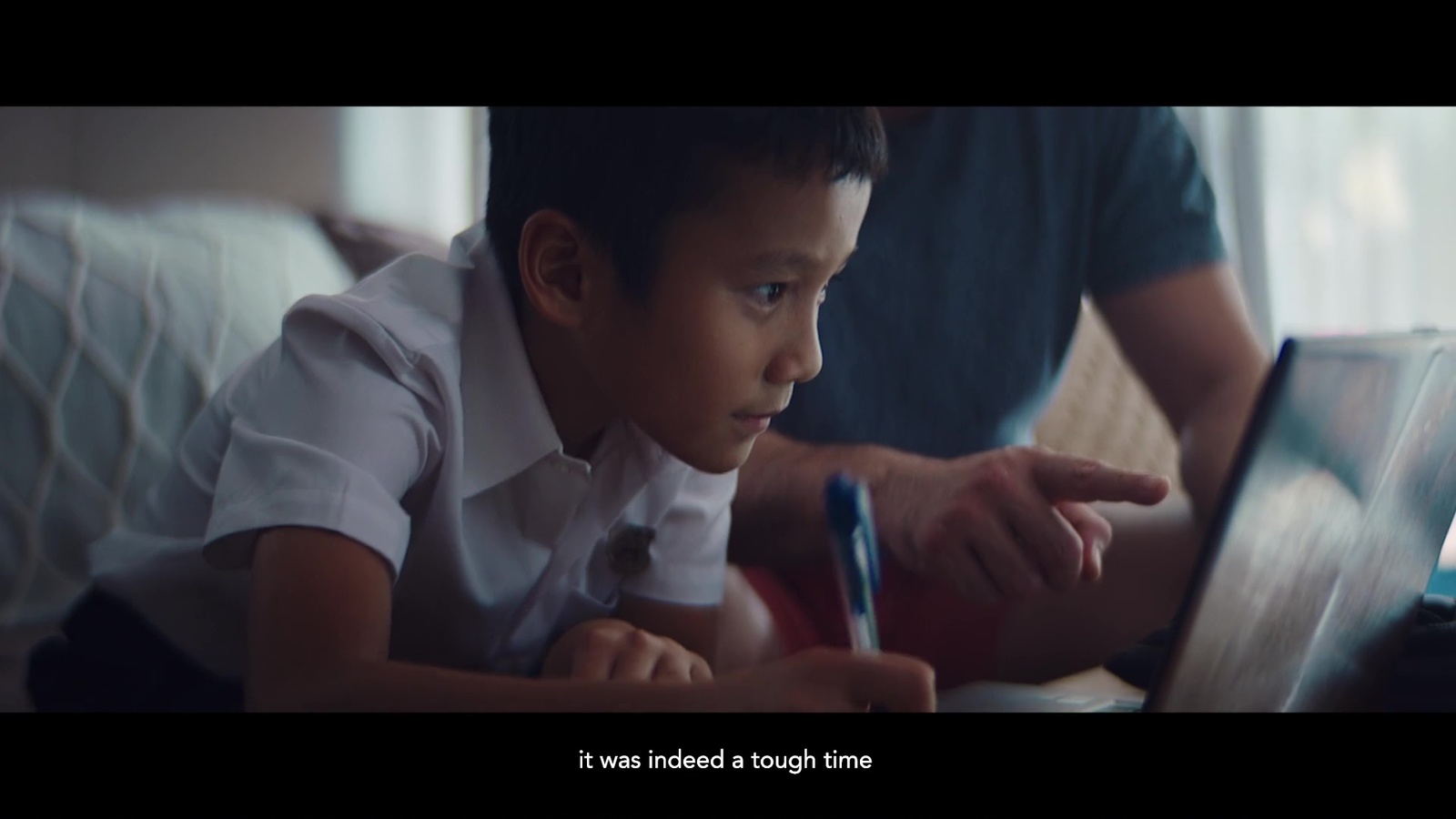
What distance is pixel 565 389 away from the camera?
1.67 feet

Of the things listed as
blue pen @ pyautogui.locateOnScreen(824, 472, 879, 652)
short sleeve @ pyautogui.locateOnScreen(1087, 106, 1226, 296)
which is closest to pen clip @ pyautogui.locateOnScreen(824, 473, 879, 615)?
blue pen @ pyautogui.locateOnScreen(824, 472, 879, 652)

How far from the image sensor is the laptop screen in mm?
335

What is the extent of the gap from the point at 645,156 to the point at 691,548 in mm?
217

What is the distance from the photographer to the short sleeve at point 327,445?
0.39 metres

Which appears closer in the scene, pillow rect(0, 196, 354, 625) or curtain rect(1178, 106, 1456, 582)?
pillow rect(0, 196, 354, 625)

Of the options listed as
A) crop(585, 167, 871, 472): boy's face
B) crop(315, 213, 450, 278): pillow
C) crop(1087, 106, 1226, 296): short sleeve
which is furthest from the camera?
crop(1087, 106, 1226, 296): short sleeve

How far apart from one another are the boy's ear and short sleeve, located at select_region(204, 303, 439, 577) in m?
0.07

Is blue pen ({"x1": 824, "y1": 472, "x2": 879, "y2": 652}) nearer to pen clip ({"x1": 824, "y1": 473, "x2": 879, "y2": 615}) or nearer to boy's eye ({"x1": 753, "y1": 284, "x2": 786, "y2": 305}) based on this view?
pen clip ({"x1": 824, "y1": 473, "x2": 879, "y2": 615})

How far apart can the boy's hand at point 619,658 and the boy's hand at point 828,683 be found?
0.20 feet

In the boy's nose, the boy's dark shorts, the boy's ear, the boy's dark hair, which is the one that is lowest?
the boy's dark shorts

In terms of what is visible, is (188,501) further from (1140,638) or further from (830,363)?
(1140,638)

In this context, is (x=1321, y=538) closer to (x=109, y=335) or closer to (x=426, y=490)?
(x=426, y=490)

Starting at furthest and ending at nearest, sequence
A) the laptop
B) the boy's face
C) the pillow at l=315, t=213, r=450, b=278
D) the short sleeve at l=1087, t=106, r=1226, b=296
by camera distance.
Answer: the short sleeve at l=1087, t=106, r=1226, b=296
the pillow at l=315, t=213, r=450, b=278
the boy's face
the laptop
